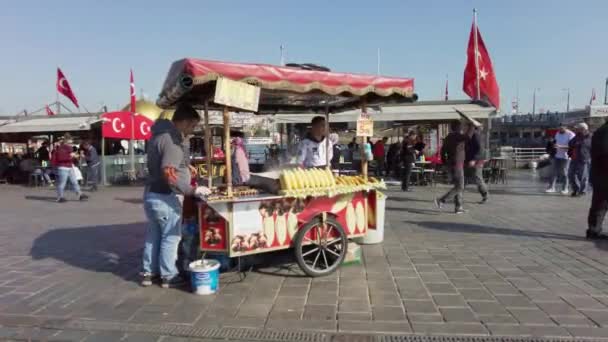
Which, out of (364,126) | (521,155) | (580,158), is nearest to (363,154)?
(364,126)

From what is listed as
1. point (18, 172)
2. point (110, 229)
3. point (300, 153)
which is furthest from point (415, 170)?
point (18, 172)

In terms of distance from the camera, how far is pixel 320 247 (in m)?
4.46

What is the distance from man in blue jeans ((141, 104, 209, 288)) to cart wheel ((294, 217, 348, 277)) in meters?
1.16

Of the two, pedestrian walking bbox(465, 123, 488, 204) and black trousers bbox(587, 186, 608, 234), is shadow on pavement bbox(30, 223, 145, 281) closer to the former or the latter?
black trousers bbox(587, 186, 608, 234)

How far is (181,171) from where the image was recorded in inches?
155

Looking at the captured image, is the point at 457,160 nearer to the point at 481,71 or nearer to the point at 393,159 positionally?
the point at 481,71

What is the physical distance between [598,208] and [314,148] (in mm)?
4143

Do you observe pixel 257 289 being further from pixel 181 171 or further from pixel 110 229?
pixel 110 229

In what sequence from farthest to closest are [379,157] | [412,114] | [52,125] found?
[379,157]
[52,125]
[412,114]

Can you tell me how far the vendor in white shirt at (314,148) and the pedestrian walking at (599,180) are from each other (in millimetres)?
3775

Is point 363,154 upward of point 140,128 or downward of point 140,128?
downward

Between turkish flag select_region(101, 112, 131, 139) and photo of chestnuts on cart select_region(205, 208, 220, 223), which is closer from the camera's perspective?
photo of chestnuts on cart select_region(205, 208, 220, 223)

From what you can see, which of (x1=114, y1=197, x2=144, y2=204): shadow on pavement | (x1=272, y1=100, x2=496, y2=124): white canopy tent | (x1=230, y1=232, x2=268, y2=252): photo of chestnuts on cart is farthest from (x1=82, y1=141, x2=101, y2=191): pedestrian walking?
(x1=230, y1=232, x2=268, y2=252): photo of chestnuts on cart

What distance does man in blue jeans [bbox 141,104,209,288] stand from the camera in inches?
151
